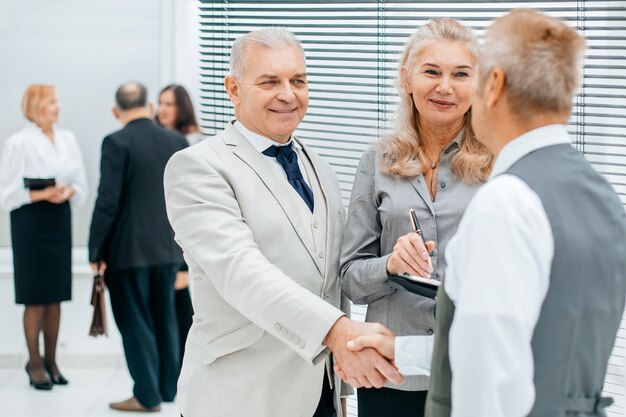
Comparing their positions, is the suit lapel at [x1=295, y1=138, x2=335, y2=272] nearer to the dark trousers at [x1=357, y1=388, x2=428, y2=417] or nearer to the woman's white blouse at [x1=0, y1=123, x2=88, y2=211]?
the dark trousers at [x1=357, y1=388, x2=428, y2=417]

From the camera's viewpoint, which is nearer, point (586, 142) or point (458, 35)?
point (458, 35)

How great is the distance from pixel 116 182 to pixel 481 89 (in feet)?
11.3

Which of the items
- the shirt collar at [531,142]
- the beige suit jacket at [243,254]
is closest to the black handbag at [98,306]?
the beige suit jacket at [243,254]

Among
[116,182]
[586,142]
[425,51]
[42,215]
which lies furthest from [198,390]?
[42,215]

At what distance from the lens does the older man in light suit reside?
6.56ft

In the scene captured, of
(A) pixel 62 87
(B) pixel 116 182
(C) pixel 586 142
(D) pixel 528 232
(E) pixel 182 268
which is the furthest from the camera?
(A) pixel 62 87

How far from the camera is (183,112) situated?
17.5 feet

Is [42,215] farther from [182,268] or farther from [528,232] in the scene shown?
[528,232]

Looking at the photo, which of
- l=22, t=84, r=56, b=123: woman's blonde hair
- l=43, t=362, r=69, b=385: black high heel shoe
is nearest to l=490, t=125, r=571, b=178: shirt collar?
l=22, t=84, r=56, b=123: woman's blonde hair

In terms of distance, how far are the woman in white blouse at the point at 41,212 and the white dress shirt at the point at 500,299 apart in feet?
14.2

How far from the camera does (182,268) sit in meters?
5.28

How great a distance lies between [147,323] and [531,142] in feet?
12.5

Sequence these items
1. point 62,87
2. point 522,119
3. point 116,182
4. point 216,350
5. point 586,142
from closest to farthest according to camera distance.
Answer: point 522,119 < point 216,350 < point 586,142 < point 116,182 < point 62,87

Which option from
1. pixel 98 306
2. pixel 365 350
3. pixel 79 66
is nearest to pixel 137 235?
pixel 98 306
